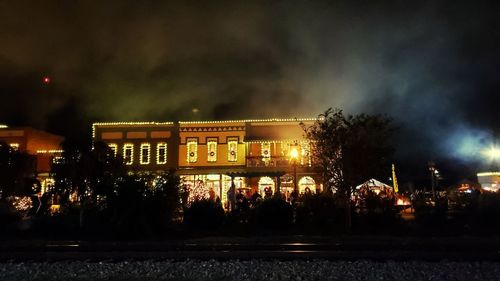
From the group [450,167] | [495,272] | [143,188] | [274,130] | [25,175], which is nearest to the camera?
[495,272]

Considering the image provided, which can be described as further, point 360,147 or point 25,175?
point 25,175

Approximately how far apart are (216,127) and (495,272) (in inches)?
1010

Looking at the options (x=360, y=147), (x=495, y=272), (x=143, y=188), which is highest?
(x=360, y=147)

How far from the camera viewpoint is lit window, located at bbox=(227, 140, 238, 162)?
33406 millimetres

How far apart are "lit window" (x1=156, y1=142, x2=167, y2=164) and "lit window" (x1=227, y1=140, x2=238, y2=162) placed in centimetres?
460

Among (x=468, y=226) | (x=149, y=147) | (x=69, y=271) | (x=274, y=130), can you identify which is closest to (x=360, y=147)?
(x=468, y=226)

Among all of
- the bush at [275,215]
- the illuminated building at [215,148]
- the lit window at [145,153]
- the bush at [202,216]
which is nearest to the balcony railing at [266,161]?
the illuminated building at [215,148]

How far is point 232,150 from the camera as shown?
33469mm

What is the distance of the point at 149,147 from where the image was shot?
34.2 meters

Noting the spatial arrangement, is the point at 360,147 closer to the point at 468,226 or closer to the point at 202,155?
the point at 468,226

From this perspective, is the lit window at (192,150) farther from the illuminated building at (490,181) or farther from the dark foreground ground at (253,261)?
the illuminated building at (490,181)

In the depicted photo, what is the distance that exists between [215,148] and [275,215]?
52.1 ft

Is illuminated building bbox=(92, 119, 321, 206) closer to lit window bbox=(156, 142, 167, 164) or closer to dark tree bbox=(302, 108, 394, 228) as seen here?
lit window bbox=(156, 142, 167, 164)

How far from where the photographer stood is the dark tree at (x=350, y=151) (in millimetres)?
18000
